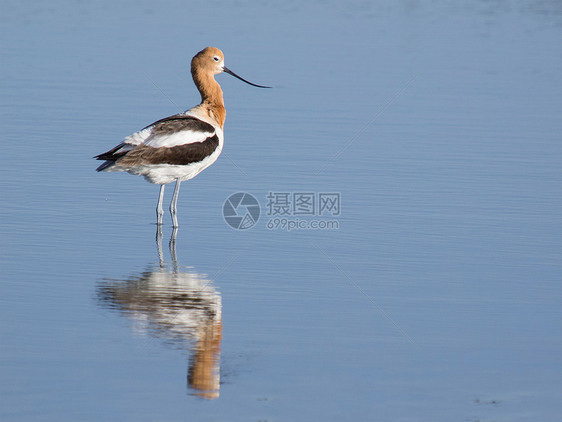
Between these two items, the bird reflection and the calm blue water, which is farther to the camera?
the bird reflection

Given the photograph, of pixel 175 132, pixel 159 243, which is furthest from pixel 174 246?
pixel 175 132

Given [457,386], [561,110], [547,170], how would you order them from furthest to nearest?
1. [561,110]
2. [547,170]
3. [457,386]

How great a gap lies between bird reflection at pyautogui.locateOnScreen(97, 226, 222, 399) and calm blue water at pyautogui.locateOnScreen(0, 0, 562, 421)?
0.02 metres

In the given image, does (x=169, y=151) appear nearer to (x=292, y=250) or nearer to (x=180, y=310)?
(x=292, y=250)

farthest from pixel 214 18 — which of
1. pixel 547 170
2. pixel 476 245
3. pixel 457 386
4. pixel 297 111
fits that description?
pixel 457 386

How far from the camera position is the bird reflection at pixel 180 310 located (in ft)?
22.2

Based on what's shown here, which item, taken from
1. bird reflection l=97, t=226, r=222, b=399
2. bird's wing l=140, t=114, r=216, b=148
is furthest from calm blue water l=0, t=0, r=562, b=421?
bird's wing l=140, t=114, r=216, b=148

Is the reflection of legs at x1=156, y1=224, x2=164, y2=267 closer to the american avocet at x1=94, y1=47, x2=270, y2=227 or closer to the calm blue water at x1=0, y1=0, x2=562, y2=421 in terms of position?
the calm blue water at x1=0, y1=0, x2=562, y2=421

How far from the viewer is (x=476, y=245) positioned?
1018 centimetres

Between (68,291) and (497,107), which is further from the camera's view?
(497,107)

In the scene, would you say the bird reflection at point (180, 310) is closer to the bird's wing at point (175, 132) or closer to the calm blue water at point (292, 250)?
the calm blue water at point (292, 250)

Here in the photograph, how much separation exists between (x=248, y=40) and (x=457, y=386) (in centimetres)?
1762

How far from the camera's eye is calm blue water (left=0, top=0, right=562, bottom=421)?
21.5ft

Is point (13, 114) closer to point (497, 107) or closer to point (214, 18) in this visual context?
point (497, 107)
